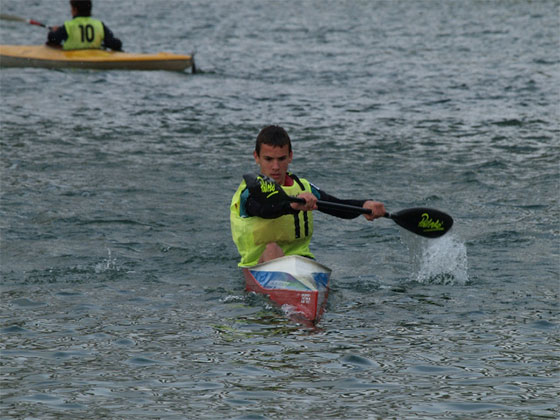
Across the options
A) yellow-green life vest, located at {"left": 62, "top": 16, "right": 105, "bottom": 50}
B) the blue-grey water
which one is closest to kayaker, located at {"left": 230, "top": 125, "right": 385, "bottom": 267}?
the blue-grey water

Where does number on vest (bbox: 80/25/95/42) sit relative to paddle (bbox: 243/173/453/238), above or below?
above

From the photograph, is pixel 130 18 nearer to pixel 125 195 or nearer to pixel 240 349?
pixel 125 195

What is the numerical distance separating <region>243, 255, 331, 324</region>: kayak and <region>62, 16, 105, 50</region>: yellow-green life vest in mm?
11768

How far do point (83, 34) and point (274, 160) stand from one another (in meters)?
12.2

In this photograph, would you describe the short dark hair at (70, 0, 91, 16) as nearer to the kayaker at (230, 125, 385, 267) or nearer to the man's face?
the kayaker at (230, 125, 385, 267)

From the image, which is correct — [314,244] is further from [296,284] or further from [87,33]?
[87,33]

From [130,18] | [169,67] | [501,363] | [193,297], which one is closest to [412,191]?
[193,297]

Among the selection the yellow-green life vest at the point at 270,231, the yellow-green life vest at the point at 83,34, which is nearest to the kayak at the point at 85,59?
the yellow-green life vest at the point at 83,34

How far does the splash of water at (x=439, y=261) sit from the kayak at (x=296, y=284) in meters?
1.27

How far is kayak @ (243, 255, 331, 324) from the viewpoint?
6.87m

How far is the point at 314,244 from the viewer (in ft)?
31.3

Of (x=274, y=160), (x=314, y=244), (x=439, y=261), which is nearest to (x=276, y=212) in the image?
(x=274, y=160)

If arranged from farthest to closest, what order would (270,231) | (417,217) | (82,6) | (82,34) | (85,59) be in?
(85,59) → (82,34) → (82,6) → (417,217) → (270,231)

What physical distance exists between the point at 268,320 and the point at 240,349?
2.23 ft
